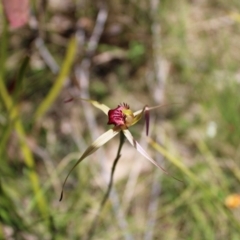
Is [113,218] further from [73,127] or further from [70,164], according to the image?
[73,127]

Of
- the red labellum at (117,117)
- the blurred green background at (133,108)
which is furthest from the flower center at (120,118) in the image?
the blurred green background at (133,108)

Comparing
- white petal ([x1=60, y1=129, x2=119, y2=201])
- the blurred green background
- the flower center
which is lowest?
white petal ([x1=60, y1=129, x2=119, y2=201])

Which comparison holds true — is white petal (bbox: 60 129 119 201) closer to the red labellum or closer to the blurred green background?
the red labellum

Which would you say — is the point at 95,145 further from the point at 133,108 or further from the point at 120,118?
the point at 133,108

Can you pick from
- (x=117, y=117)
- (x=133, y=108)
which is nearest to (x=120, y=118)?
(x=117, y=117)

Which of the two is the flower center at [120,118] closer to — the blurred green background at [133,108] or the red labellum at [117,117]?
the red labellum at [117,117]

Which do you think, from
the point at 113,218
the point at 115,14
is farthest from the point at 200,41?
the point at 113,218

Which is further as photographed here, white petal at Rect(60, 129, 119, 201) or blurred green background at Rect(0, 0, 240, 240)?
blurred green background at Rect(0, 0, 240, 240)

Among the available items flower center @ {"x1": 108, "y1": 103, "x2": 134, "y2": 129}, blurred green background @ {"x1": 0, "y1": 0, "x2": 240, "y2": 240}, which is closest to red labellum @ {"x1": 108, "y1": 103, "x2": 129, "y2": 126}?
flower center @ {"x1": 108, "y1": 103, "x2": 134, "y2": 129}
